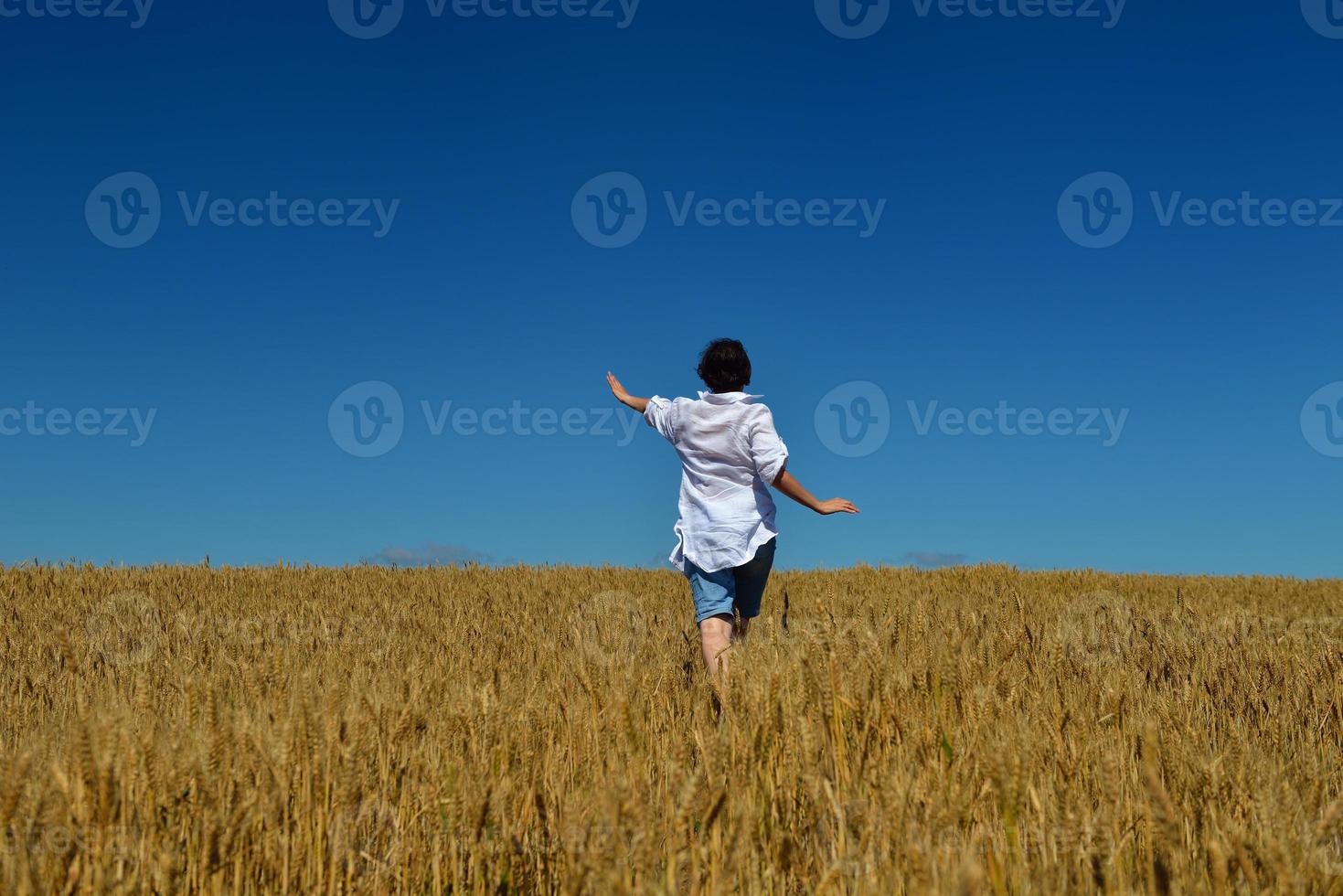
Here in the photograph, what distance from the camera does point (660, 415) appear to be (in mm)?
5461

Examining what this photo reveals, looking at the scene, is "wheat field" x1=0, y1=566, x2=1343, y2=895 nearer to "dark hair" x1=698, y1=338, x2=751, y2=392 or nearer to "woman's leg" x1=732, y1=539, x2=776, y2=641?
"woman's leg" x1=732, y1=539, x2=776, y2=641

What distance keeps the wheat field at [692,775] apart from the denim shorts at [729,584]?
0.42m

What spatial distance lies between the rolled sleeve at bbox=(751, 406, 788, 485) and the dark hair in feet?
0.93

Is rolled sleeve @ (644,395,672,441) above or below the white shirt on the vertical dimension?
above

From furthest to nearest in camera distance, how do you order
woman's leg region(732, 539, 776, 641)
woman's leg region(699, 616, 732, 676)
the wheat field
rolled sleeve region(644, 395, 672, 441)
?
1. rolled sleeve region(644, 395, 672, 441)
2. woman's leg region(732, 539, 776, 641)
3. woman's leg region(699, 616, 732, 676)
4. the wheat field

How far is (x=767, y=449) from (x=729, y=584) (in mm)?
786

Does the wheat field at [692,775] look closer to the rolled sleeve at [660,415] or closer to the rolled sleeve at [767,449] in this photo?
the rolled sleeve at [767,449]

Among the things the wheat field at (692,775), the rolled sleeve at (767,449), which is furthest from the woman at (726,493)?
the wheat field at (692,775)

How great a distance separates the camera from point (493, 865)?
227cm

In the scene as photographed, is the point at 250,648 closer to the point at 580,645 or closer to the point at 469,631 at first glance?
the point at 469,631

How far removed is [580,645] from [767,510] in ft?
4.23

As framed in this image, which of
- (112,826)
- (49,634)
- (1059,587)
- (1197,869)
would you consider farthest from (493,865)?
(1059,587)

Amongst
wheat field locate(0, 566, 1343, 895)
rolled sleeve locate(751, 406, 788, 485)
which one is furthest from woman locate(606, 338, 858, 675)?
wheat field locate(0, 566, 1343, 895)

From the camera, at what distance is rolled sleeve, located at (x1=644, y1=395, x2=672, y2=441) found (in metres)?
5.38
